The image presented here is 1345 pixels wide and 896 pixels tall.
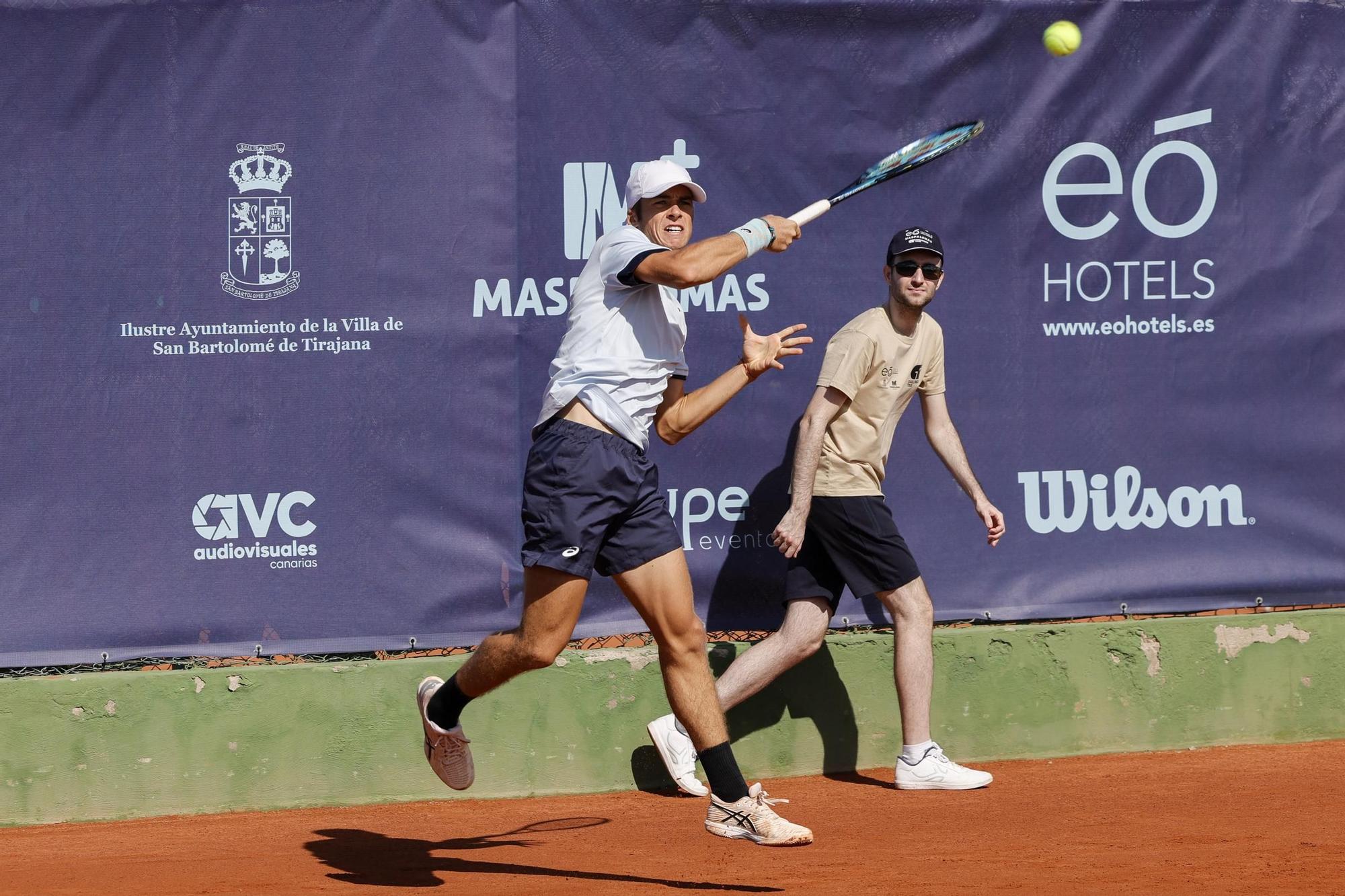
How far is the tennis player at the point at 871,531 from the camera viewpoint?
5574mm

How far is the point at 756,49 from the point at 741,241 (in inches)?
75.8

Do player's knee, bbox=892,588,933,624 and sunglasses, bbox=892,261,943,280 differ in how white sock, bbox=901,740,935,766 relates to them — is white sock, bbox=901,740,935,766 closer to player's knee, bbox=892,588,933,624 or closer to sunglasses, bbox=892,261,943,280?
player's knee, bbox=892,588,933,624

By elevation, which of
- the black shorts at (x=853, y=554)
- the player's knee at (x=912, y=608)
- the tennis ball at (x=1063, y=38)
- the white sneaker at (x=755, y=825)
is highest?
the tennis ball at (x=1063, y=38)

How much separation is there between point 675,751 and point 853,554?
965 millimetres

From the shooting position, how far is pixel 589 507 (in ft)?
14.2

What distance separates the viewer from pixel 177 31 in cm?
561

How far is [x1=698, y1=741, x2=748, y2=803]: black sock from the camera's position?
14.1 feet

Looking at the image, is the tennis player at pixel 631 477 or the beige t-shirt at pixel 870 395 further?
the beige t-shirt at pixel 870 395

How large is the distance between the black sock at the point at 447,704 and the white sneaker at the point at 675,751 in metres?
1.11

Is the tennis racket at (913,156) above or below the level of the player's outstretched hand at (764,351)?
above

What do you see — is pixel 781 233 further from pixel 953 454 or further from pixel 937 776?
pixel 937 776

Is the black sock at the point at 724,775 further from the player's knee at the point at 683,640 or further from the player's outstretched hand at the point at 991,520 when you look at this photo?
the player's outstretched hand at the point at 991,520

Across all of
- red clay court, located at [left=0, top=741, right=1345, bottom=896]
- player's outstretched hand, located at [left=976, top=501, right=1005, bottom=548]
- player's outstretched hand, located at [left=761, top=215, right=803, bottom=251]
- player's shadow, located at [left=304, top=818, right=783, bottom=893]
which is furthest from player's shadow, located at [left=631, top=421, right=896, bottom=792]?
player's outstretched hand, located at [left=761, top=215, right=803, bottom=251]

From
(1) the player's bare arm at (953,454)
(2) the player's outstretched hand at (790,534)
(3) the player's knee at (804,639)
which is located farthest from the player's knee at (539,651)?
(1) the player's bare arm at (953,454)
